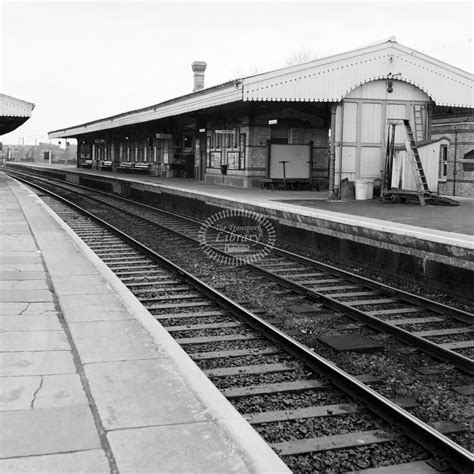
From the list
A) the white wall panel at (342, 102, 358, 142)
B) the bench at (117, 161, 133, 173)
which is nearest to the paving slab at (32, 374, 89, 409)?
the white wall panel at (342, 102, 358, 142)

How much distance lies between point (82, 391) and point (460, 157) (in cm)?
1825

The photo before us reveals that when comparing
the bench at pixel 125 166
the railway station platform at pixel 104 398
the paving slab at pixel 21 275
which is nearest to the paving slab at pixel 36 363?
the railway station platform at pixel 104 398

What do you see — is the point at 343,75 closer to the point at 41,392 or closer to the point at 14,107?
the point at 41,392

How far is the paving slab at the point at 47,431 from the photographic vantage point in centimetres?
336

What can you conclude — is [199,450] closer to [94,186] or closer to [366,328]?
[366,328]

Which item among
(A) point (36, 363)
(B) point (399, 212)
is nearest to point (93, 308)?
(A) point (36, 363)

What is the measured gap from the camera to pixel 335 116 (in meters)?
18.9

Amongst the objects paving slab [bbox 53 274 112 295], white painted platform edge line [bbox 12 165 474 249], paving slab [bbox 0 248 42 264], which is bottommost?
paving slab [bbox 53 274 112 295]

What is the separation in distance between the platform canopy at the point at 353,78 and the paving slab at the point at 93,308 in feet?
38.7

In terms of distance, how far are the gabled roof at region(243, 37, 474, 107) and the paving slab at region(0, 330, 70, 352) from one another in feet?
43.7

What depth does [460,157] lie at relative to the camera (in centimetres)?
2017

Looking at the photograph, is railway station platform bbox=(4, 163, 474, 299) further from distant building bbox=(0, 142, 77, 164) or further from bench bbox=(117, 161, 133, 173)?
distant building bbox=(0, 142, 77, 164)

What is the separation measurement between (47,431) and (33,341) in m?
1.96

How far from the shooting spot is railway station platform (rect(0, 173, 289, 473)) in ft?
10.7
